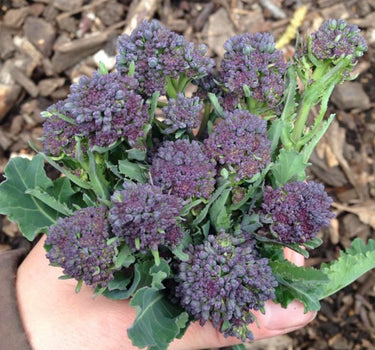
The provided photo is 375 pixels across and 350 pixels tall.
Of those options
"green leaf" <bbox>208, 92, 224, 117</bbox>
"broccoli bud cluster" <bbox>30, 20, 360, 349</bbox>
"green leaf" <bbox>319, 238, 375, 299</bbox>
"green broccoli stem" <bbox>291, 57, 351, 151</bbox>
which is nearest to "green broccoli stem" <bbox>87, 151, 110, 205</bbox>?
"broccoli bud cluster" <bbox>30, 20, 360, 349</bbox>

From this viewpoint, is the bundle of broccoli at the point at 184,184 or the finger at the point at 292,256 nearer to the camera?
the bundle of broccoli at the point at 184,184

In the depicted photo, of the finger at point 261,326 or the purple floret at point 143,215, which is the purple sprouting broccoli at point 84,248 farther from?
the finger at point 261,326

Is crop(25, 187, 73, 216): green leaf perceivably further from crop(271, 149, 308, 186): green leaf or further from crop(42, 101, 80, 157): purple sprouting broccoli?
crop(271, 149, 308, 186): green leaf

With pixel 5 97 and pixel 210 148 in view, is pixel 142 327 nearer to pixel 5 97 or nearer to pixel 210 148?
pixel 210 148

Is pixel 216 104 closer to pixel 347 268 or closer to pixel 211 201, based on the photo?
pixel 211 201

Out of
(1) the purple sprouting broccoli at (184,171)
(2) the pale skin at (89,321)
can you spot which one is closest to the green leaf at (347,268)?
(2) the pale skin at (89,321)
